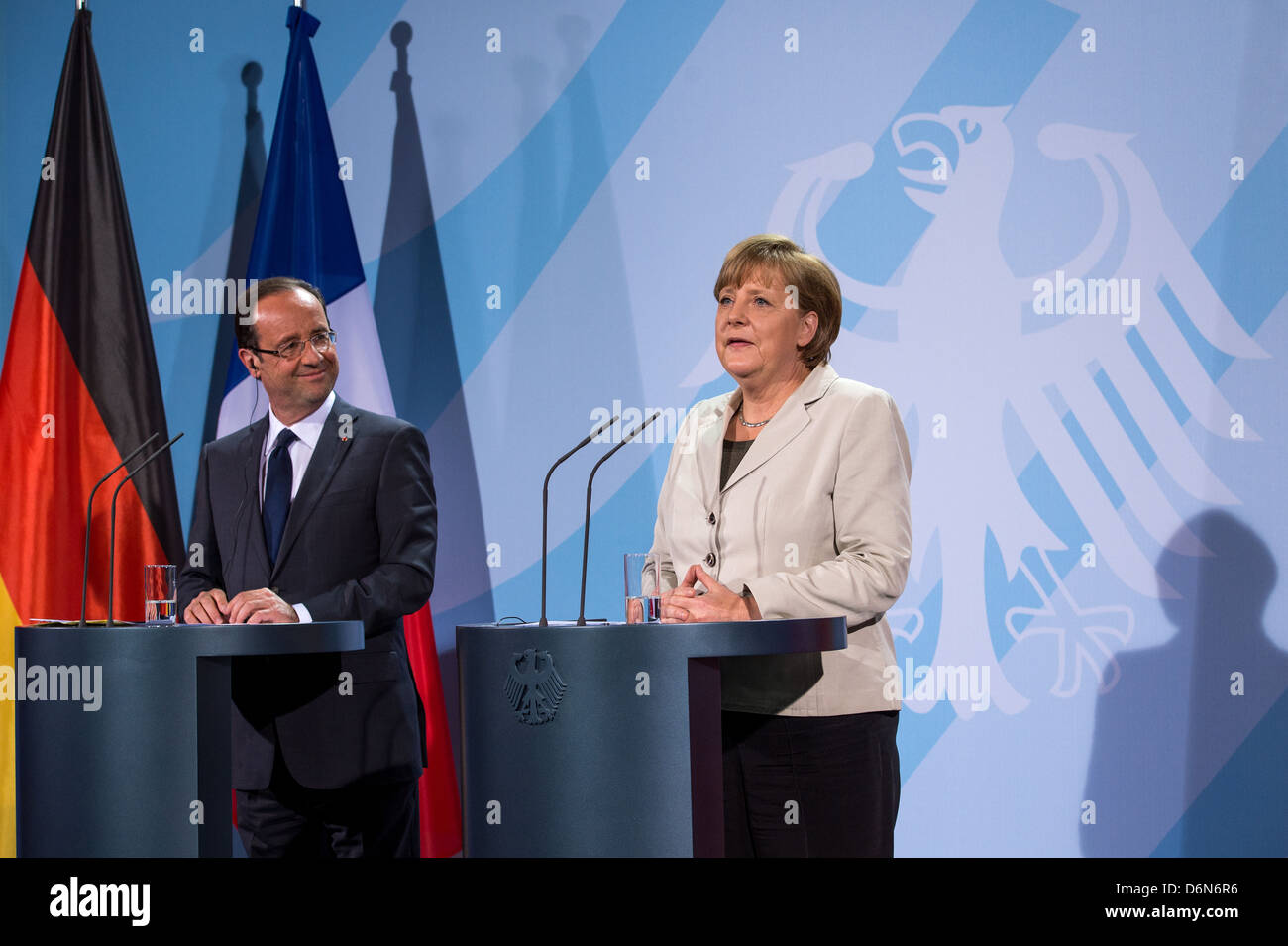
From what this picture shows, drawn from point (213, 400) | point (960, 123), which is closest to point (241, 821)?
point (213, 400)

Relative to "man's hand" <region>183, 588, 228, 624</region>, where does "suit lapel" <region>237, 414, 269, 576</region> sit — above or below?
above

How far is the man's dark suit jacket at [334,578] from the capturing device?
2676mm

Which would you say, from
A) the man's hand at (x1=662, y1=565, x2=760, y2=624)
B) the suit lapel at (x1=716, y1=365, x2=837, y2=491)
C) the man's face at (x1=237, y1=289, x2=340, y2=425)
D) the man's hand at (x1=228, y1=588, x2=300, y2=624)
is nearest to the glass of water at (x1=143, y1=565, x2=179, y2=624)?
the man's hand at (x1=228, y1=588, x2=300, y2=624)

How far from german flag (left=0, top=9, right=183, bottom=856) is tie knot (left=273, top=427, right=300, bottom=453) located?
37.6 inches

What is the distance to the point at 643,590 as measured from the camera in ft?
7.21

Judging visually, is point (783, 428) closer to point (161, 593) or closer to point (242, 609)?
point (242, 609)

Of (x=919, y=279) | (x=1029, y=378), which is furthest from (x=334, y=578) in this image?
(x=1029, y=378)

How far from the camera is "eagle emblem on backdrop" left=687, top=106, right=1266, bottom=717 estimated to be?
3.94 metres

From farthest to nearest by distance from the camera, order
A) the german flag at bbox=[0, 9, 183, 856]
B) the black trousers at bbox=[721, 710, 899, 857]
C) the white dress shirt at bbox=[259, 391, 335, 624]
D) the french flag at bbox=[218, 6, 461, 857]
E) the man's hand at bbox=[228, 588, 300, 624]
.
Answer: the french flag at bbox=[218, 6, 461, 857]
the german flag at bbox=[0, 9, 183, 856]
the white dress shirt at bbox=[259, 391, 335, 624]
the man's hand at bbox=[228, 588, 300, 624]
the black trousers at bbox=[721, 710, 899, 857]

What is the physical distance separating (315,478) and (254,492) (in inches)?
6.4

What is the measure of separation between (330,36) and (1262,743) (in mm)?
4080

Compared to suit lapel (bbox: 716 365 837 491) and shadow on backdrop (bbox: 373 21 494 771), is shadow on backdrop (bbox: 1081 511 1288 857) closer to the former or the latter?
suit lapel (bbox: 716 365 837 491)

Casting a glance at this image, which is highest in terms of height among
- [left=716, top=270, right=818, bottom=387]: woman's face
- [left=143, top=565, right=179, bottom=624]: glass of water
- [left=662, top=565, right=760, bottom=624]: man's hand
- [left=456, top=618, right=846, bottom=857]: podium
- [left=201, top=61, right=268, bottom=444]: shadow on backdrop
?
[left=201, top=61, right=268, bottom=444]: shadow on backdrop
